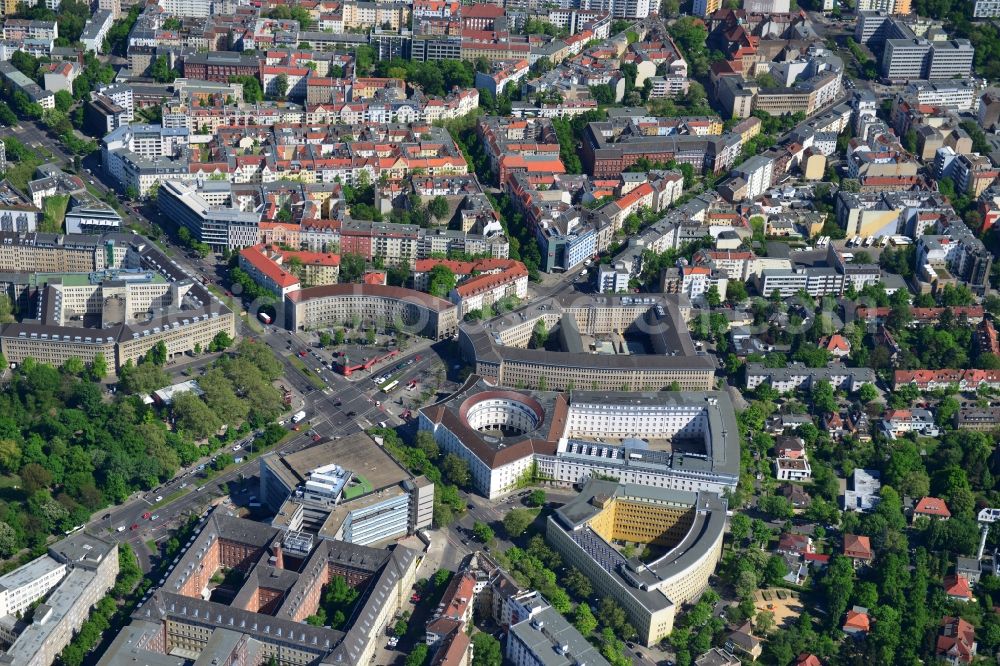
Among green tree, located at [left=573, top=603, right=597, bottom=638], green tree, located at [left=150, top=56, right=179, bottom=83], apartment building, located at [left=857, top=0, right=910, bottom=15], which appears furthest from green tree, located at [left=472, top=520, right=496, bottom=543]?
apartment building, located at [left=857, top=0, right=910, bottom=15]

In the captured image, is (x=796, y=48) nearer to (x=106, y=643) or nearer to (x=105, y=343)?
(x=105, y=343)

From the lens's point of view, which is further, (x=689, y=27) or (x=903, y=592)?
(x=689, y=27)

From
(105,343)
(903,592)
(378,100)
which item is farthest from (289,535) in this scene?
(378,100)

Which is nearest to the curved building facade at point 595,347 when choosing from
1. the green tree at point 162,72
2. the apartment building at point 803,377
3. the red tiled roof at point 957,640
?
the apartment building at point 803,377

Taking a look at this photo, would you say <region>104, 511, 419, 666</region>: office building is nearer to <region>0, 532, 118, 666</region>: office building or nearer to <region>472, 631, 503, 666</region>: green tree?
<region>0, 532, 118, 666</region>: office building

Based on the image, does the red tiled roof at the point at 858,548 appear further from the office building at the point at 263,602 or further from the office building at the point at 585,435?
the office building at the point at 263,602

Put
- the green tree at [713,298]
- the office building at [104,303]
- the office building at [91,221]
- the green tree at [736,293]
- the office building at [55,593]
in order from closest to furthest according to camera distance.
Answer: the office building at [55,593], the office building at [104,303], the green tree at [713,298], the green tree at [736,293], the office building at [91,221]

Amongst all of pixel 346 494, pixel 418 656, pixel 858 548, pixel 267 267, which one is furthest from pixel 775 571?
pixel 267 267
